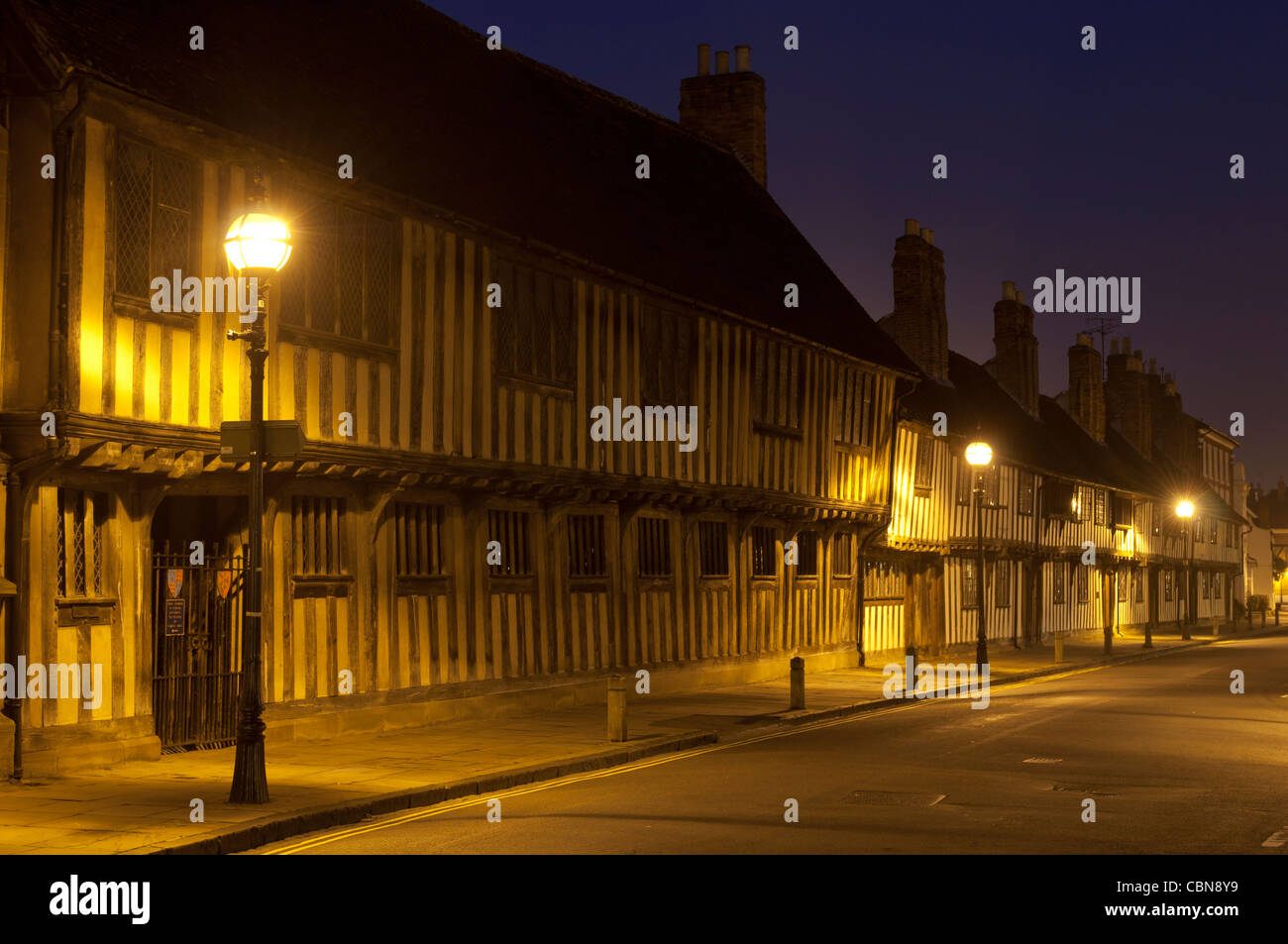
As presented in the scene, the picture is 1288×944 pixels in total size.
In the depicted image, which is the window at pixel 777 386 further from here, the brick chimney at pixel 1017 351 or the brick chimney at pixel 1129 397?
the brick chimney at pixel 1129 397

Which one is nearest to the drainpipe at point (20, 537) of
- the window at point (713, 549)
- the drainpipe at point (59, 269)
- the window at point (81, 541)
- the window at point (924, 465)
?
the window at point (81, 541)

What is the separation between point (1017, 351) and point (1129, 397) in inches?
646

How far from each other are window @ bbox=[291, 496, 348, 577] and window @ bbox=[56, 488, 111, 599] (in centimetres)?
230

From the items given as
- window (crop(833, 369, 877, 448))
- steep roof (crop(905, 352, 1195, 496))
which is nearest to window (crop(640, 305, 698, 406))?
window (crop(833, 369, 877, 448))

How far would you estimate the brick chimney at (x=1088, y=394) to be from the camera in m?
53.0

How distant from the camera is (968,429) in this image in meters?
35.6

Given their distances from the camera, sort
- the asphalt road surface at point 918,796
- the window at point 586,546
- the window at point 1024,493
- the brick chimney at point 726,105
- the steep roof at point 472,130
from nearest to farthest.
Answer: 1. the asphalt road surface at point 918,796
2. the steep roof at point 472,130
3. the window at point 586,546
4. the brick chimney at point 726,105
5. the window at point 1024,493

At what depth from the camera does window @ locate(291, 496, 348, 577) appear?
48.7ft

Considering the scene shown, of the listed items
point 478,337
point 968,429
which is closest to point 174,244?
point 478,337

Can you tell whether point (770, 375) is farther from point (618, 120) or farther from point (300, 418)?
point (300, 418)

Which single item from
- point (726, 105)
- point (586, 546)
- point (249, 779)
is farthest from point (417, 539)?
point (726, 105)

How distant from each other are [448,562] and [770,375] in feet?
28.8

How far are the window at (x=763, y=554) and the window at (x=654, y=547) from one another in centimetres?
299

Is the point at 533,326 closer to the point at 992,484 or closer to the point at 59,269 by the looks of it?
the point at 59,269
